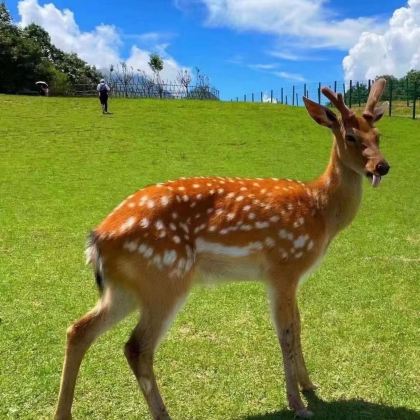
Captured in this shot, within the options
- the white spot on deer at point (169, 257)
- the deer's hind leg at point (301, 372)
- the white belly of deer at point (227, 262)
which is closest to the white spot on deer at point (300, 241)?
the white belly of deer at point (227, 262)

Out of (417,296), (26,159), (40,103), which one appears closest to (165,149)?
(26,159)

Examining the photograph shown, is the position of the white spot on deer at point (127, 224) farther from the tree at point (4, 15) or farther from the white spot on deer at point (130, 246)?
the tree at point (4, 15)

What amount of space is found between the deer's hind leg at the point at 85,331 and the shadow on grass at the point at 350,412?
1138 millimetres

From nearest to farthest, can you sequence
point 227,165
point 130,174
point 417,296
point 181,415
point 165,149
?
point 181,415, point 417,296, point 130,174, point 227,165, point 165,149

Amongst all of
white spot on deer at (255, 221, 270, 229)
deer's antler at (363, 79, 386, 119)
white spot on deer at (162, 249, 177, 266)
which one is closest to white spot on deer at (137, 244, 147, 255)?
white spot on deer at (162, 249, 177, 266)

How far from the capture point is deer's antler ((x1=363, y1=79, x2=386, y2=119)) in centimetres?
440

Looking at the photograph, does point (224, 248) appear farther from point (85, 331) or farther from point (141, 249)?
point (85, 331)

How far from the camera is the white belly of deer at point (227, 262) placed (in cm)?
392

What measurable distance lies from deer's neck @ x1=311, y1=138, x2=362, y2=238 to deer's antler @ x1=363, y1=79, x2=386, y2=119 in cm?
33

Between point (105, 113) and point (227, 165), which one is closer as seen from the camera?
point (227, 165)

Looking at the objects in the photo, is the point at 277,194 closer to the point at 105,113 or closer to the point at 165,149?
the point at 165,149

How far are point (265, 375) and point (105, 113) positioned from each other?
24.2 meters

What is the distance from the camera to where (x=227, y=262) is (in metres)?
4.00

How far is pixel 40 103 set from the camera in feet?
97.5
